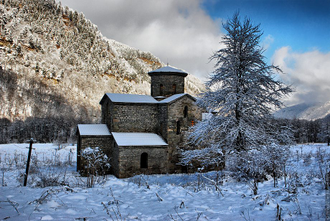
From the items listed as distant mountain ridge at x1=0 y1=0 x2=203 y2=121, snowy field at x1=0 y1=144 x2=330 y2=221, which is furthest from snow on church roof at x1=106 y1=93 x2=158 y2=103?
distant mountain ridge at x1=0 y1=0 x2=203 y2=121

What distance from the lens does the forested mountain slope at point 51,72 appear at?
197 feet

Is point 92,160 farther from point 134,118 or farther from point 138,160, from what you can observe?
point 134,118

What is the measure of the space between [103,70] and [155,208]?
86.7 m

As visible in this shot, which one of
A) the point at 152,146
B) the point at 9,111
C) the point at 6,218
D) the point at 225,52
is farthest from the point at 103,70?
the point at 6,218

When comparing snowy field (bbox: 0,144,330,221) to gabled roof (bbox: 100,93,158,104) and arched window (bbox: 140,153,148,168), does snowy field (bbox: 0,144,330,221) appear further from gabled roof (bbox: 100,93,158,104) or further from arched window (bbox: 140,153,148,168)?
gabled roof (bbox: 100,93,158,104)

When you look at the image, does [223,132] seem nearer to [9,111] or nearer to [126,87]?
[9,111]

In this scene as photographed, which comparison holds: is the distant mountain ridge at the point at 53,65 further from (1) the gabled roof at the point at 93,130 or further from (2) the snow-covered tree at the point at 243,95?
(2) the snow-covered tree at the point at 243,95

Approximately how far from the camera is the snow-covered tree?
10.4 metres

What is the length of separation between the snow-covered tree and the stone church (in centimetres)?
646

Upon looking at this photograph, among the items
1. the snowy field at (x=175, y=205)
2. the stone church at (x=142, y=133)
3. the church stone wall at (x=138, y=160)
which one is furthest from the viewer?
the stone church at (x=142, y=133)

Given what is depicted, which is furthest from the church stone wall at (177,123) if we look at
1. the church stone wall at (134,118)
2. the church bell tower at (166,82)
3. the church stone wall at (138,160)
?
the church bell tower at (166,82)

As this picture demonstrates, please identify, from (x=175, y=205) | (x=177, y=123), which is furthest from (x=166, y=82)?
(x=175, y=205)

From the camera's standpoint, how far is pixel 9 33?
75.4m

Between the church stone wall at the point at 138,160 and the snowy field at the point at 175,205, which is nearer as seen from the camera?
the snowy field at the point at 175,205
